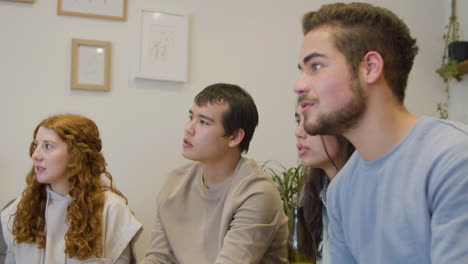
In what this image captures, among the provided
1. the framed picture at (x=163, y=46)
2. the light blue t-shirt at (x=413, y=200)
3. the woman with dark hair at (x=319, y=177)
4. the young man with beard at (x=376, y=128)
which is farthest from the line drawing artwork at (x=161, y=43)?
the light blue t-shirt at (x=413, y=200)

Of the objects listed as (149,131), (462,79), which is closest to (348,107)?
(149,131)

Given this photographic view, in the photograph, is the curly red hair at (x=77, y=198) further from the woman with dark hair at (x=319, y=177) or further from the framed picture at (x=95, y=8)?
Answer: the woman with dark hair at (x=319, y=177)

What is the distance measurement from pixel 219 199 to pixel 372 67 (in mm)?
927

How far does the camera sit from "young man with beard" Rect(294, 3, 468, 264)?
85 centimetres

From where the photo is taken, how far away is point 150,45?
2.34 m

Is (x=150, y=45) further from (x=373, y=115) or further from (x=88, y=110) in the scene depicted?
(x=373, y=115)

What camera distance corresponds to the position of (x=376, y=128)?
966 mm

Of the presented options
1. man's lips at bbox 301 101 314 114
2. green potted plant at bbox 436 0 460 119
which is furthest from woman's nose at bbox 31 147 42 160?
green potted plant at bbox 436 0 460 119

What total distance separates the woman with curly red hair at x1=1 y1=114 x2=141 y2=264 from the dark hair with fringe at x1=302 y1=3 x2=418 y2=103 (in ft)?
3.98

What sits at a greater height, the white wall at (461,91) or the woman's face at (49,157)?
the white wall at (461,91)

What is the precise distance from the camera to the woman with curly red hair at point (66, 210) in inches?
67.6

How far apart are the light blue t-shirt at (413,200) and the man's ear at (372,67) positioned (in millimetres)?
139

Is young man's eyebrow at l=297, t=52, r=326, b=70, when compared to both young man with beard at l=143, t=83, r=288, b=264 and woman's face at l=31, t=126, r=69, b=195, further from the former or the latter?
woman's face at l=31, t=126, r=69, b=195

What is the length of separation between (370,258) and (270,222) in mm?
618
